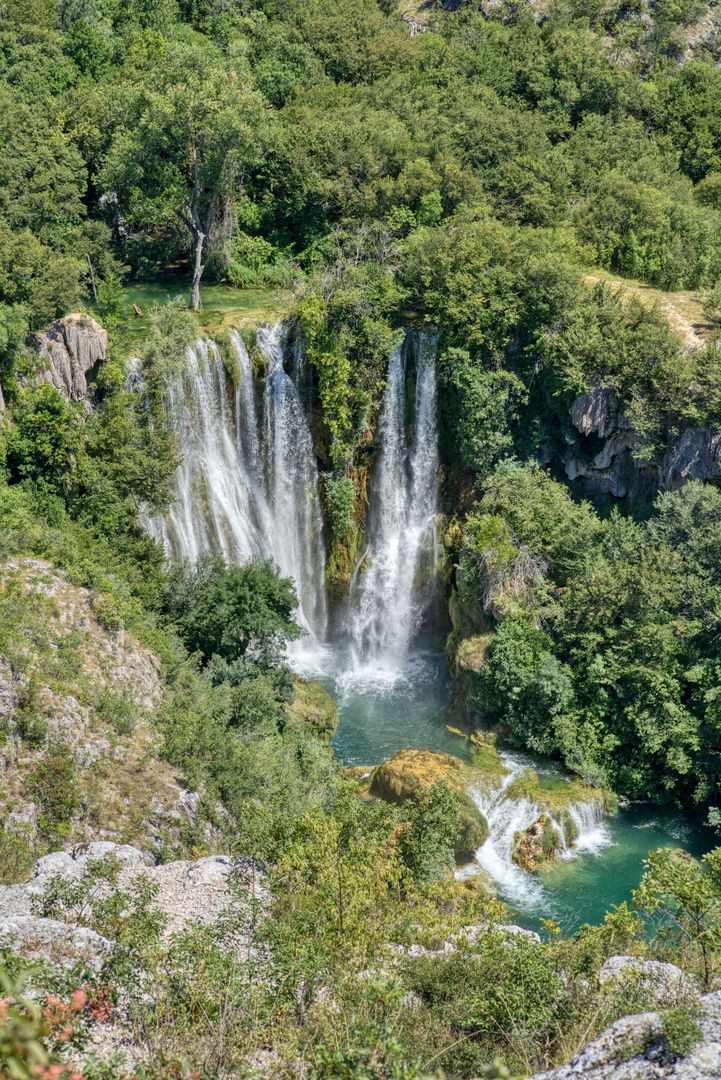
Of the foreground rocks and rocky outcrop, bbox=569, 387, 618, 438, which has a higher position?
rocky outcrop, bbox=569, 387, 618, 438

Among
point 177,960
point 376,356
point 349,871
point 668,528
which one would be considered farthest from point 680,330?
point 177,960

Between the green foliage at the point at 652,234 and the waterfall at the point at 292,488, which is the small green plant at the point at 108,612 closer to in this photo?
the waterfall at the point at 292,488

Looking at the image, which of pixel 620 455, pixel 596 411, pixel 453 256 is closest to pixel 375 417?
pixel 453 256

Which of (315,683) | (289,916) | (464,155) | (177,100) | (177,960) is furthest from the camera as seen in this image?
(464,155)

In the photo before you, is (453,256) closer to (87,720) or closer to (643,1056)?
(87,720)

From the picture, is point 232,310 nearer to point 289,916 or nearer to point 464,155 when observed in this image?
point 464,155

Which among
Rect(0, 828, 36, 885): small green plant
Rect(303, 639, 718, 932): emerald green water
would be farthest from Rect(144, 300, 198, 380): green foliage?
Rect(0, 828, 36, 885): small green plant

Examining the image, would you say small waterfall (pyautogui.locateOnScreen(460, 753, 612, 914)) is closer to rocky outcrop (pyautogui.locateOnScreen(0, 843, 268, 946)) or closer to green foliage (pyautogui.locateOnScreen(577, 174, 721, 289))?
rocky outcrop (pyautogui.locateOnScreen(0, 843, 268, 946))
